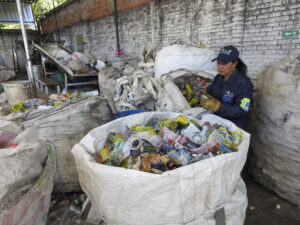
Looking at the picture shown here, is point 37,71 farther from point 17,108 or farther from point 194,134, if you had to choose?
point 194,134

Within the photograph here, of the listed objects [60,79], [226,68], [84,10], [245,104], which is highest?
[84,10]

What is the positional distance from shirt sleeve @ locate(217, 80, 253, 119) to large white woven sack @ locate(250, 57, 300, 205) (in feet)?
0.69

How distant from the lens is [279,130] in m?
1.72

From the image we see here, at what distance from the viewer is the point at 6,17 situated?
11.2m

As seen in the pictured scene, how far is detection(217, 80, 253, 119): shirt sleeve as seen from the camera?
175cm

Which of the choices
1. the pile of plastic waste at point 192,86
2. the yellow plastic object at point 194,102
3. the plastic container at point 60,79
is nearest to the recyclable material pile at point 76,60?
the plastic container at point 60,79

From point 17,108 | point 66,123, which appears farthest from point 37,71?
point 66,123

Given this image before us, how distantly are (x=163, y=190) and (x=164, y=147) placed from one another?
369 millimetres

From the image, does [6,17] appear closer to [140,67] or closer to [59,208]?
[140,67]

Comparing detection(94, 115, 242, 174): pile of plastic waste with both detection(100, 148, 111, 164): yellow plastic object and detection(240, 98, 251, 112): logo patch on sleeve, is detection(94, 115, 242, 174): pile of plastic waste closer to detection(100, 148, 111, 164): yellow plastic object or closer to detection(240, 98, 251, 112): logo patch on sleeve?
detection(100, 148, 111, 164): yellow plastic object

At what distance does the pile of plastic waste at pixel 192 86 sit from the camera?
2.26 meters

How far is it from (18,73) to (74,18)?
4114mm

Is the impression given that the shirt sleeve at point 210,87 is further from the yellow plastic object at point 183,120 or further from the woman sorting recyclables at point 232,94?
the yellow plastic object at point 183,120

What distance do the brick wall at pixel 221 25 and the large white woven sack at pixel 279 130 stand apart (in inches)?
62.0
